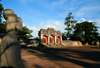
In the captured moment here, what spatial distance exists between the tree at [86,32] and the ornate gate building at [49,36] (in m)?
7.09

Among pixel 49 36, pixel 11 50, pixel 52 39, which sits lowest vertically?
pixel 52 39

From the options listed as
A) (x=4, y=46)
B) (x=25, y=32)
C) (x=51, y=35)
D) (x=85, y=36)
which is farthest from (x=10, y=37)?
(x=85, y=36)

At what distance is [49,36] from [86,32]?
1370 cm

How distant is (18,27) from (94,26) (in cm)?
3053

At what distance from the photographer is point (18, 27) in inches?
49.7

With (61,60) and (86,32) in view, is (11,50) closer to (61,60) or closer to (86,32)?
(61,60)

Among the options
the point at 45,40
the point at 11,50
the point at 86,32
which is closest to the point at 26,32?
the point at 45,40

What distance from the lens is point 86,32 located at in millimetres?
27125

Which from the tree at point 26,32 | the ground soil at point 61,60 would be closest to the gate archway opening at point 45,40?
the tree at point 26,32

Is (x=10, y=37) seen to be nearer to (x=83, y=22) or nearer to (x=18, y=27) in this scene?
(x=18, y=27)

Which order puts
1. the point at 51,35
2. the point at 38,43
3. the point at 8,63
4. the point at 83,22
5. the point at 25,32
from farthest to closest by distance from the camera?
1. the point at 83,22
2. the point at 25,32
3. the point at 51,35
4. the point at 38,43
5. the point at 8,63

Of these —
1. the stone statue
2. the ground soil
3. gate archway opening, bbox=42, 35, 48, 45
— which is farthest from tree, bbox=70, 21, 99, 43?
the stone statue

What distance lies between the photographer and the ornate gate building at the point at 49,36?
68.4 feet

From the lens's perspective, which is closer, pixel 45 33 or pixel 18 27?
pixel 18 27
